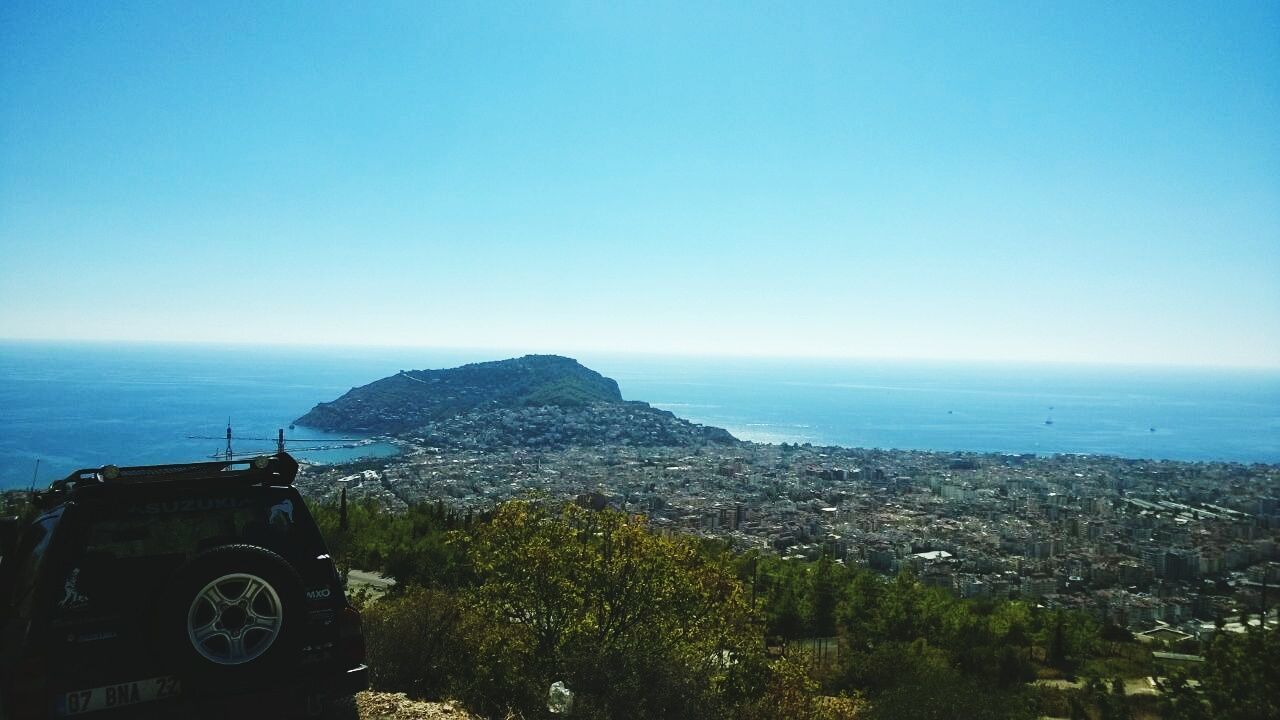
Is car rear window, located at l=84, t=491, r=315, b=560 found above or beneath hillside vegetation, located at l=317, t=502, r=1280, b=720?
above

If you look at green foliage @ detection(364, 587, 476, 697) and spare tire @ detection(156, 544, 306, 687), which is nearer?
spare tire @ detection(156, 544, 306, 687)

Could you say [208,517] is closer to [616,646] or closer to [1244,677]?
[616,646]

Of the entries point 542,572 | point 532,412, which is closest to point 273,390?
point 532,412

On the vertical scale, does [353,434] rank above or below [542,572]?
below

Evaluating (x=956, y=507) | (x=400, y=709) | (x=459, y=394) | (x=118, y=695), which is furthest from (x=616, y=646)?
(x=459, y=394)

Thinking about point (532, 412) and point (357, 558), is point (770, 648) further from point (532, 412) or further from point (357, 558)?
point (532, 412)

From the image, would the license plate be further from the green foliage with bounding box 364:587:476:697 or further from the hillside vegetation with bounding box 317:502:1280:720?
the green foliage with bounding box 364:587:476:697

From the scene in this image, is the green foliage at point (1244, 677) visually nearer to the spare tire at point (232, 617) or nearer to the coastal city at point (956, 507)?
the spare tire at point (232, 617)

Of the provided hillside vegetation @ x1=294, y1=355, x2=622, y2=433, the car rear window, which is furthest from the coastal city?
the car rear window
